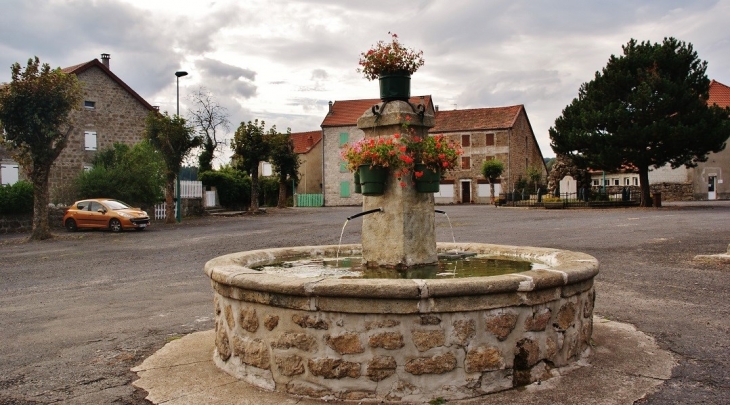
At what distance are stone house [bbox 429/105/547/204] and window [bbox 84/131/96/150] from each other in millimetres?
26730

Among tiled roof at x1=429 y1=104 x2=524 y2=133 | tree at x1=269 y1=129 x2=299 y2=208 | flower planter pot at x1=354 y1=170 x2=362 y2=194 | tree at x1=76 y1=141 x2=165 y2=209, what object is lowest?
flower planter pot at x1=354 y1=170 x2=362 y2=194

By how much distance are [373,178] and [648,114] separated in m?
26.2

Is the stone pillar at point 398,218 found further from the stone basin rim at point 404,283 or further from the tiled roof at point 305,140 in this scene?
the tiled roof at point 305,140

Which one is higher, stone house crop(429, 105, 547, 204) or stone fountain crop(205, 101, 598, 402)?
stone house crop(429, 105, 547, 204)

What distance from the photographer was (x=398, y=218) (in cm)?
527

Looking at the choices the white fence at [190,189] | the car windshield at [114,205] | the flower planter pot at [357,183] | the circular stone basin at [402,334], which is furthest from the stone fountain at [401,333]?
the white fence at [190,189]

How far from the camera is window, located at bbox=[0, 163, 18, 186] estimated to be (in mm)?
28953

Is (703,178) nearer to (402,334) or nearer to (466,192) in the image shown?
(466,192)

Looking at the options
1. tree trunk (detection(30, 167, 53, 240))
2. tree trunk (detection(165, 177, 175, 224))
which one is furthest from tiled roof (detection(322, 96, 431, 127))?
tree trunk (detection(30, 167, 53, 240))

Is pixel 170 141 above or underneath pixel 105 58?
underneath

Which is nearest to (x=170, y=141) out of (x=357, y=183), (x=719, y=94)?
(x=357, y=183)

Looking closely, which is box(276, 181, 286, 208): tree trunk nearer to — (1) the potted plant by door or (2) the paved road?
(2) the paved road

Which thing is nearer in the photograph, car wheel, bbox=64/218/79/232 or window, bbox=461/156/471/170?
car wheel, bbox=64/218/79/232

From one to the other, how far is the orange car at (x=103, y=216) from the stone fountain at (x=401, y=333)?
1866 centimetres
